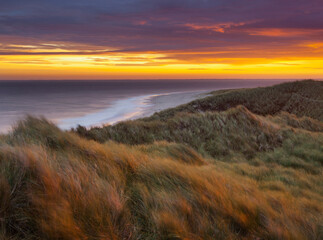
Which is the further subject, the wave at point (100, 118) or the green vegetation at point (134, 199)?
the wave at point (100, 118)

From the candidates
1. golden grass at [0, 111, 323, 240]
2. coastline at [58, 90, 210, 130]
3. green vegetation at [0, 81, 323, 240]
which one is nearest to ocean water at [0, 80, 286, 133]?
coastline at [58, 90, 210, 130]

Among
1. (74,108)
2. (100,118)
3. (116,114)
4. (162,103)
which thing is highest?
(162,103)

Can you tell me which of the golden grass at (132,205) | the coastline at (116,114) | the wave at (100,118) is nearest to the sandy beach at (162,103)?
the coastline at (116,114)

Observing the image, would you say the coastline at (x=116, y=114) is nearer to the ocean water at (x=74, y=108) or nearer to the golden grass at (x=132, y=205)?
the ocean water at (x=74, y=108)

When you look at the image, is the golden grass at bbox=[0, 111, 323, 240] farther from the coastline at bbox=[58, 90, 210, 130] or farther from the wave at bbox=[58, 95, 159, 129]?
the wave at bbox=[58, 95, 159, 129]

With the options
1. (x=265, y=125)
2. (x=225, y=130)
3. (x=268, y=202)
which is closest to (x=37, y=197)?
(x=268, y=202)

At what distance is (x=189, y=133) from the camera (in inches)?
330

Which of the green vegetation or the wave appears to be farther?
the wave

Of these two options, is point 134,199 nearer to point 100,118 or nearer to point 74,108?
point 100,118

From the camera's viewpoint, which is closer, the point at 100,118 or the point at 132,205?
the point at 132,205

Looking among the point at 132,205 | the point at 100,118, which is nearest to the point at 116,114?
the point at 100,118

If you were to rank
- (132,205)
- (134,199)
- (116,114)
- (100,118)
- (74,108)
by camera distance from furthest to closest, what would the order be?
(74,108), (116,114), (100,118), (134,199), (132,205)

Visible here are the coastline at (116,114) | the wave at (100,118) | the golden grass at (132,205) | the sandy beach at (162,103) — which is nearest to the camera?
the golden grass at (132,205)

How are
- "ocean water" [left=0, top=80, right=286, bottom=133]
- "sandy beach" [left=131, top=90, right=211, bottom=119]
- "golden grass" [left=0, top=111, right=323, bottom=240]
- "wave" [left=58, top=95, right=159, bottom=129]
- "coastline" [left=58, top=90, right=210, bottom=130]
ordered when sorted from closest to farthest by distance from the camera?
1. "golden grass" [left=0, top=111, right=323, bottom=240]
2. "wave" [left=58, top=95, right=159, bottom=129]
3. "coastline" [left=58, top=90, right=210, bottom=130]
4. "ocean water" [left=0, top=80, right=286, bottom=133]
5. "sandy beach" [left=131, top=90, right=211, bottom=119]
